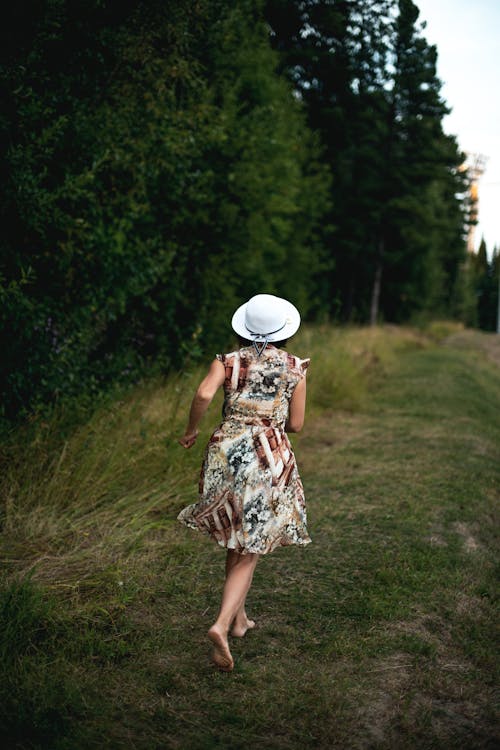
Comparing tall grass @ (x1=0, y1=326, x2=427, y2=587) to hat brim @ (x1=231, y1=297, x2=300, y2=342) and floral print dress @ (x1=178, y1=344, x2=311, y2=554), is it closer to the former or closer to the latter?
floral print dress @ (x1=178, y1=344, x2=311, y2=554)

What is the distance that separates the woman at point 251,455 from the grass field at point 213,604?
42 cm

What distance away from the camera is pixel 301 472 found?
7.29 meters

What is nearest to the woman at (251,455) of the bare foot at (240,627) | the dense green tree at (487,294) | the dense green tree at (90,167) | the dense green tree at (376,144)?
the bare foot at (240,627)

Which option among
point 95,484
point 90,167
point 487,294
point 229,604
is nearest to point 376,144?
point 90,167

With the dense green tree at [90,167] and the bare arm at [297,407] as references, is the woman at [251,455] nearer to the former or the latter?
the bare arm at [297,407]

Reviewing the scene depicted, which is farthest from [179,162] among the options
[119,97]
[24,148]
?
[24,148]

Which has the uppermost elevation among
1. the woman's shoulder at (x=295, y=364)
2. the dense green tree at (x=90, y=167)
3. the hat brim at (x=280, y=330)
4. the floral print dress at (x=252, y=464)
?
the dense green tree at (x=90, y=167)

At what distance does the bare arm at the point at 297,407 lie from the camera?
361 cm

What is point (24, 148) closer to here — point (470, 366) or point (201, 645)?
point (201, 645)

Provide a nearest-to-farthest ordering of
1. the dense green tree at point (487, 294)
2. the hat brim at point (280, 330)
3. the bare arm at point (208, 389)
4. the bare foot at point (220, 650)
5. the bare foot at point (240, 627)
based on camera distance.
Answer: the bare foot at point (220, 650)
the bare arm at point (208, 389)
the hat brim at point (280, 330)
the bare foot at point (240, 627)
the dense green tree at point (487, 294)

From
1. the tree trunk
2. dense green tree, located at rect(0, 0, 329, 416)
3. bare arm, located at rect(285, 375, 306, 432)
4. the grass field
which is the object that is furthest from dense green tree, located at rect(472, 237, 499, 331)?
bare arm, located at rect(285, 375, 306, 432)

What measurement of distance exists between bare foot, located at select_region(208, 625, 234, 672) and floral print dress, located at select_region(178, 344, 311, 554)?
392mm

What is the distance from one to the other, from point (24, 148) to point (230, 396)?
2748mm

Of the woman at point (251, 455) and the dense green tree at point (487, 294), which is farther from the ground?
the dense green tree at point (487, 294)
